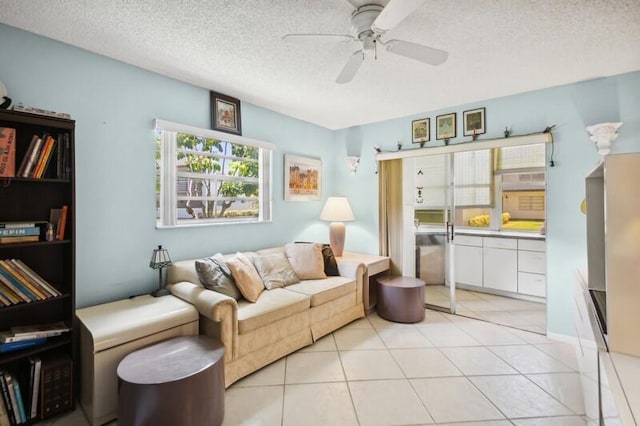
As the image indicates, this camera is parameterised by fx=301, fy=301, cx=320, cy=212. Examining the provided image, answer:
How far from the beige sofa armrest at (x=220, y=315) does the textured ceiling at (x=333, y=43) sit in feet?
5.97

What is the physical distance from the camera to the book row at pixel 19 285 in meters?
1.73

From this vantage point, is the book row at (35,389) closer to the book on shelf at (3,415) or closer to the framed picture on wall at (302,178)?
the book on shelf at (3,415)

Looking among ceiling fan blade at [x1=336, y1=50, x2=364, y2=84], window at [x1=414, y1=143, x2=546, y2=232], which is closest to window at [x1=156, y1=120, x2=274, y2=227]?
ceiling fan blade at [x1=336, y1=50, x2=364, y2=84]

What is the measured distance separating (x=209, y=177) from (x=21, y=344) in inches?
74.8

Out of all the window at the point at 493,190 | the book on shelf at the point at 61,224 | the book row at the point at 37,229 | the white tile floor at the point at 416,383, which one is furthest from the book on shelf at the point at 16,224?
the window at the point at 493,190

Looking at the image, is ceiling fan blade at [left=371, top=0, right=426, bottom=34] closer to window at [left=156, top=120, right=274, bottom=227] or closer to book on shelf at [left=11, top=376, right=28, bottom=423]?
window at [left=156, top=120, right=274, bottom=227]

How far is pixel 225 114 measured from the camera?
317 cm

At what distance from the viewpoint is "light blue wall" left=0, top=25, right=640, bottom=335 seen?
7.09 ft

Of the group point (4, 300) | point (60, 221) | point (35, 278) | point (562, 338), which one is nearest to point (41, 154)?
point (60, 221)

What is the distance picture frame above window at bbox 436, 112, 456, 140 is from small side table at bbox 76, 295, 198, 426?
3.22m

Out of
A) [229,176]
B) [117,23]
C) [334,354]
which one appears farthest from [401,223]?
[117,23]

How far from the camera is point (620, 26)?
6.28ft

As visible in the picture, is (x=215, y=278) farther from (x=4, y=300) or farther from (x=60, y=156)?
(x=60, y=156)

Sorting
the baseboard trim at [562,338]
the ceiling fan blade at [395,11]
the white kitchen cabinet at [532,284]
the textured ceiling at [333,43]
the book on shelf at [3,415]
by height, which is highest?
the textured ceiling at [333,43]
